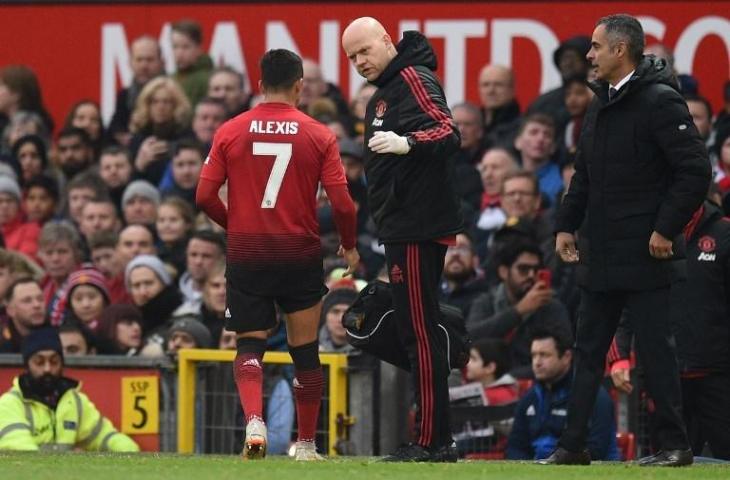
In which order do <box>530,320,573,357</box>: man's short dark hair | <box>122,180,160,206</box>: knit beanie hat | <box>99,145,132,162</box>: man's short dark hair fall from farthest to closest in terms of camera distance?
<box>99,145,132,162</box>: man's short dark hair, <box>122,180,160,206</box>: knit beanie hat, <box>530,320,573,357</box>: man's short dark hair

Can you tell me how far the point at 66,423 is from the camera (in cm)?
1259

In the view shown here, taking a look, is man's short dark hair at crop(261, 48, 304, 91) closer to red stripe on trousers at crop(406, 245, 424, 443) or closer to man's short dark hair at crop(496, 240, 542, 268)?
red stripe on trousers at crop(406, 245, 424, 443)

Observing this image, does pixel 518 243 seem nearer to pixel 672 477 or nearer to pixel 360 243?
pixel 360 243

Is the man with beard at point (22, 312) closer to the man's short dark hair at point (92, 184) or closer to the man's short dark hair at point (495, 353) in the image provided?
the man's short dark hair at point (92, 184)

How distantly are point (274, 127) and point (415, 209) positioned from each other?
83 centimetres

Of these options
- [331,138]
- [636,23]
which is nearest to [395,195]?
[331,138]

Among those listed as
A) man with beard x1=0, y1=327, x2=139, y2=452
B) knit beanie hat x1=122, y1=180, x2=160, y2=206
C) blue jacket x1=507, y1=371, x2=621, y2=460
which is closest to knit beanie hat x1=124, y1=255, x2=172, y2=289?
knit beanie hat x1=122, y1=180, x2=160, y2=206

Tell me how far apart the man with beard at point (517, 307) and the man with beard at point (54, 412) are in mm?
2571

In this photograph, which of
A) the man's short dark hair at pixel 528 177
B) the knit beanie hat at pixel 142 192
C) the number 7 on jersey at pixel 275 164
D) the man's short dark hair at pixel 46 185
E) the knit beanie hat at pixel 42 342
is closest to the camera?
the number 7 on jersey at pixel 275 164

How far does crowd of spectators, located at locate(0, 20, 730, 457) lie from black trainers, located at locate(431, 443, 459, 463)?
2.04 m

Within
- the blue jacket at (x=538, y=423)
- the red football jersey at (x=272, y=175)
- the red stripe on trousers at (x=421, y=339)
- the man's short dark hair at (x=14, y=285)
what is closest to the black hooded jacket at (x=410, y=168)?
the red stripe on trousers at (x=421, y=339)

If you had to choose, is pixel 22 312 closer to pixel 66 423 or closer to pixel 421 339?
pixel 66 423

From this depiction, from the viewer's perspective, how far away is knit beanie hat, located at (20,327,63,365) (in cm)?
1281

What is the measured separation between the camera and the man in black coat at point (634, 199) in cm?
963
